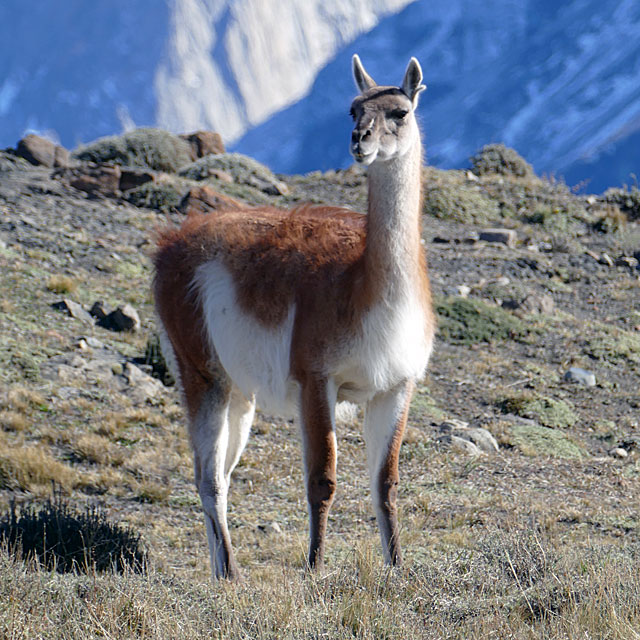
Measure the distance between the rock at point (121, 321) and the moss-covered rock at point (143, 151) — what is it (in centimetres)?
1061

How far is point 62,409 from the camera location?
7.58 metres

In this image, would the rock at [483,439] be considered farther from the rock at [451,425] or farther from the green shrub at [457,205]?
the green shrub at [457,205]

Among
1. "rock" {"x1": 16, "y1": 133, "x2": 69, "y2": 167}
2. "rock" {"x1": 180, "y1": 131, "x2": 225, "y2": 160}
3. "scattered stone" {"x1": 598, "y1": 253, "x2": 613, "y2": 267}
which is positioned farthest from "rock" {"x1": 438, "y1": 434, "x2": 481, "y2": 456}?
"rock" {"x1": 180, "y1": 131, "x2": 225, "y2": 160}

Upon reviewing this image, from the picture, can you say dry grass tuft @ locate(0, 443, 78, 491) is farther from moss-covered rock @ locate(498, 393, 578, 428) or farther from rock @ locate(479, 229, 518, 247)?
rock @ locate(479, 229, 518, 247)

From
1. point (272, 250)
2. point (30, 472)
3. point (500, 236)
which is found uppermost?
point (500, 236)

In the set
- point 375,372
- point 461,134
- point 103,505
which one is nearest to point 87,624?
point 375,372

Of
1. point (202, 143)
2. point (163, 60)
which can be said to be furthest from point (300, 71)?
point (202, 143)

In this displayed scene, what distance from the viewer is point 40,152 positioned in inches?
710

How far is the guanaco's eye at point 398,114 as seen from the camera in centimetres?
458

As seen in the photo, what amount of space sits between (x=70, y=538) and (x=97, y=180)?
11463mm

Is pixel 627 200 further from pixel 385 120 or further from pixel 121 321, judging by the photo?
pixel 385 120

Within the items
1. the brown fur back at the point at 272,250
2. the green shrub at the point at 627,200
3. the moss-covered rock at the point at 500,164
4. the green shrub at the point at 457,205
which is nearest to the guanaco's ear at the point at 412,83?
the brown fur back at the point at 272,250

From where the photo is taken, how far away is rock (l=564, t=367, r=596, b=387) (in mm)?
9312

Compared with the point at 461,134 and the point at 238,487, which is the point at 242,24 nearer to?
the point at 461,134
